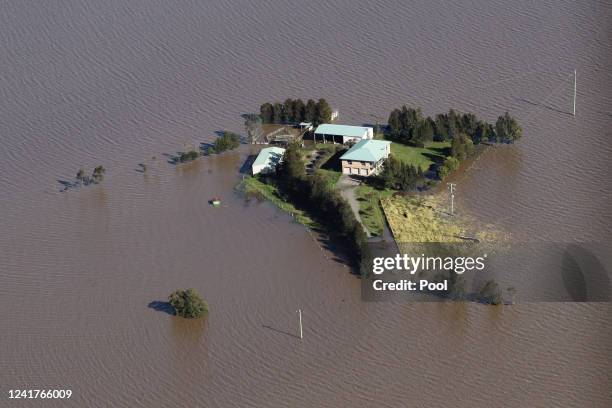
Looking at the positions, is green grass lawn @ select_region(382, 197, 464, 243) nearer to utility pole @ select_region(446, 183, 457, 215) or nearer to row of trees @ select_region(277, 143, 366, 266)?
utility pole @ select_region(446, 183, 457, 215)

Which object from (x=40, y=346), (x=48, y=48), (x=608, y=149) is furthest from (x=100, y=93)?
(x=608, y=149)

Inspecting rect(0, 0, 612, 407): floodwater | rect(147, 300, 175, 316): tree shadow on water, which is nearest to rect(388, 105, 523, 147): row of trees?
rect(0, 0, 612, 407): floodwater

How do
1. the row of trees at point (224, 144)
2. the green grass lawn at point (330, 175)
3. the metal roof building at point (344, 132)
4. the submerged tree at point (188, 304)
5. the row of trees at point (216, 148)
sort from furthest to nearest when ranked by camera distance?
the row of trees at point (224, 144), the row of trees at point (216, 148), the metal roof building at point (344, 132), the green grass lawn at point (330, 175), the submerged tree at point (188, 304)

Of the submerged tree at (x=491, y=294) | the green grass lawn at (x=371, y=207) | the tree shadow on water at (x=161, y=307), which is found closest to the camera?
the submerged tree at (x=491, y=294)

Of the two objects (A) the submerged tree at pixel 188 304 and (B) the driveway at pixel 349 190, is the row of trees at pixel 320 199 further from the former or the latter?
(A) the submerged tree at pixel 188 304

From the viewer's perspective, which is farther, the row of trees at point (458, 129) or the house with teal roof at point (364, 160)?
the row of trees at point (458, 129)

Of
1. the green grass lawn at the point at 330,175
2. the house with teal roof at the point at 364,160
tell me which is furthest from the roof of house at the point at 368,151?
the green grass lawn at the point at 330,175

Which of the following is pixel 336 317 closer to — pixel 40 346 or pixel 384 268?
pixel 384 268

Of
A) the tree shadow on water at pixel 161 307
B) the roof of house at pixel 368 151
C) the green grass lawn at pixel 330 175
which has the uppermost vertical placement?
the roof of house at pixel 368 151
